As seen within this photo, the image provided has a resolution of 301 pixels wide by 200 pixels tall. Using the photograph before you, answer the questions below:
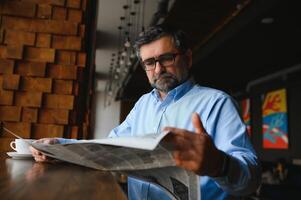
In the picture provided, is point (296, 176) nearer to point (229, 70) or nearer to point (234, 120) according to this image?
point (229, 70)

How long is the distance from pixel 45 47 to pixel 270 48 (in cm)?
492

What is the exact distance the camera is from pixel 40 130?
216 centimetres

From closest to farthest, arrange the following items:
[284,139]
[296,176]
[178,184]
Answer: [178,184]
[296,176]
[284,139]

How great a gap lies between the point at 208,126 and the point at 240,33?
454cm

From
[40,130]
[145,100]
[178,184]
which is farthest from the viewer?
[40,130]

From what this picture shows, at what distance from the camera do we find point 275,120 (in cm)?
796

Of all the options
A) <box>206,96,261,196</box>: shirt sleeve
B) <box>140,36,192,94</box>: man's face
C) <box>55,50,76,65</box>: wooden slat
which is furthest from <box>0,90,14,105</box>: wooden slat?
<box>206,96,261,196</box>: shirt sleeve

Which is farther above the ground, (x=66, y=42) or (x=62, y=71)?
(x=66, y=42)

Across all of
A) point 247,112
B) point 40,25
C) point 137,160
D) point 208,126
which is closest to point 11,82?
point 40,25

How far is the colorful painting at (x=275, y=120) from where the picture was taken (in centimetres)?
760

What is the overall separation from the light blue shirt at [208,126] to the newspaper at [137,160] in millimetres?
88

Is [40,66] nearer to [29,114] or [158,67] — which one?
[29,114]

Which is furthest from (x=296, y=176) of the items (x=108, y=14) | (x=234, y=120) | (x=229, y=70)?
(x=234, y=120)

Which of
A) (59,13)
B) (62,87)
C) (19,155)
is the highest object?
(59,13)
